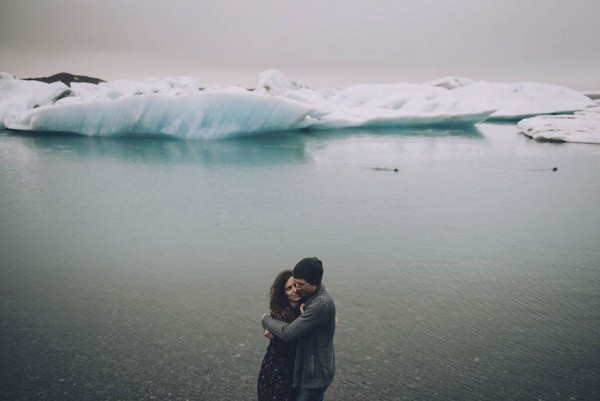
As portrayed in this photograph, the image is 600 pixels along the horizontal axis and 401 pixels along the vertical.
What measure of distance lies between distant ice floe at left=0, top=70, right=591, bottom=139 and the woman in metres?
12.6

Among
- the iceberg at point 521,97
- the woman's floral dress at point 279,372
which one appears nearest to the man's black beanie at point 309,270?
the woman's floral dress at point 279,372

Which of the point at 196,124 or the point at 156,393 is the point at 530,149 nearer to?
the point at 196,124

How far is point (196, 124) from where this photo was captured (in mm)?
14758

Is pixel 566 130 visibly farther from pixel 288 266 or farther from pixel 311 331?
pixel 311 331

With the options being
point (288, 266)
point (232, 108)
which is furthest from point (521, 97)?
point (288, 266)

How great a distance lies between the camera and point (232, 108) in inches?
556

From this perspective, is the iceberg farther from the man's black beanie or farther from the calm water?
the man's black beanie

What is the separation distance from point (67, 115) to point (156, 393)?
1506 cm

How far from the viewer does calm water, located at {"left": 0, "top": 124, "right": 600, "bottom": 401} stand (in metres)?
2.50

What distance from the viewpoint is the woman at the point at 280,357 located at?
1740 mm

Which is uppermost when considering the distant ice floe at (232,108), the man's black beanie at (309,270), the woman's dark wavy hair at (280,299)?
the distant ice floe at (232,108)

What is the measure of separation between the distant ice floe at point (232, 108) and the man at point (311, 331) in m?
12.6

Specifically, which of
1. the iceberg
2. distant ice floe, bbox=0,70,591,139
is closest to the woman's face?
distant ice floe, bbox=0,70,591,139

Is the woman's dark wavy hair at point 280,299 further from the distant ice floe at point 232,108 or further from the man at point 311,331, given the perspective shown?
the distant ice floe at point 232,108
